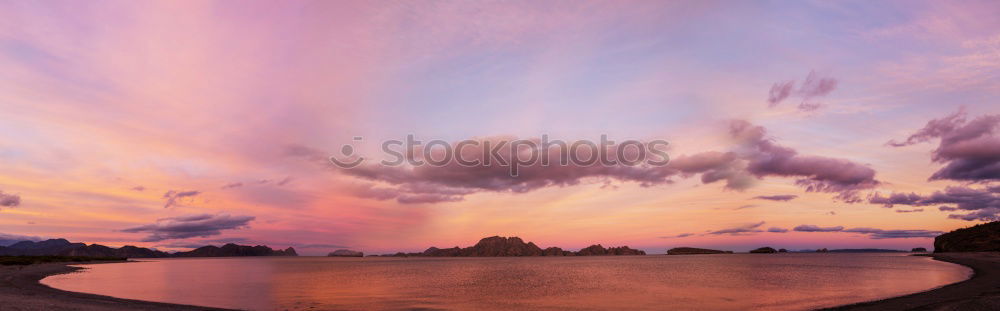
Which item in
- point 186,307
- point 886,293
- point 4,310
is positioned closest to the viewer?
point 4,310

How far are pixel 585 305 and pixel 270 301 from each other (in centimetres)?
3426

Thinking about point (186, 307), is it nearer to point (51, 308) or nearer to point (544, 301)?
point (51, 308)

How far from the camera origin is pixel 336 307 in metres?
47.7

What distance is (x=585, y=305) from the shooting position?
5084 centimetres

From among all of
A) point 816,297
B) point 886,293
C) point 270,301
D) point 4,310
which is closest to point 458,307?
point 270,301

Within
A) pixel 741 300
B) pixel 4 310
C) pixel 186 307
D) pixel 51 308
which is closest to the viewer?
pixel 4 310

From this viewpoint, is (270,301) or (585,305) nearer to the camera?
(585,305)

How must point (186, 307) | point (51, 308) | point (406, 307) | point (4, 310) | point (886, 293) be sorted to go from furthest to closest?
point (886, 293) → point (406, 307) → point (186, 307) → point (51, 308) → point (4, 310)

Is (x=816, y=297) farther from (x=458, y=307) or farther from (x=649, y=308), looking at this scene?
(x=458, y=307)

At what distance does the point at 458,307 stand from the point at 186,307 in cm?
2448

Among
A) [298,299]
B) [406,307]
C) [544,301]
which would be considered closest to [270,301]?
[298,299]

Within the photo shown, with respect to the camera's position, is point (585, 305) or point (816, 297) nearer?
point (585, 305)

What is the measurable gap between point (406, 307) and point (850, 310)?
3785cm

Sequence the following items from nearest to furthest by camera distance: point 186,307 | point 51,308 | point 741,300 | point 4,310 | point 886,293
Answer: point 4,310 < point 51,308 < point 186,307 < point 741,300 < point 886,293
